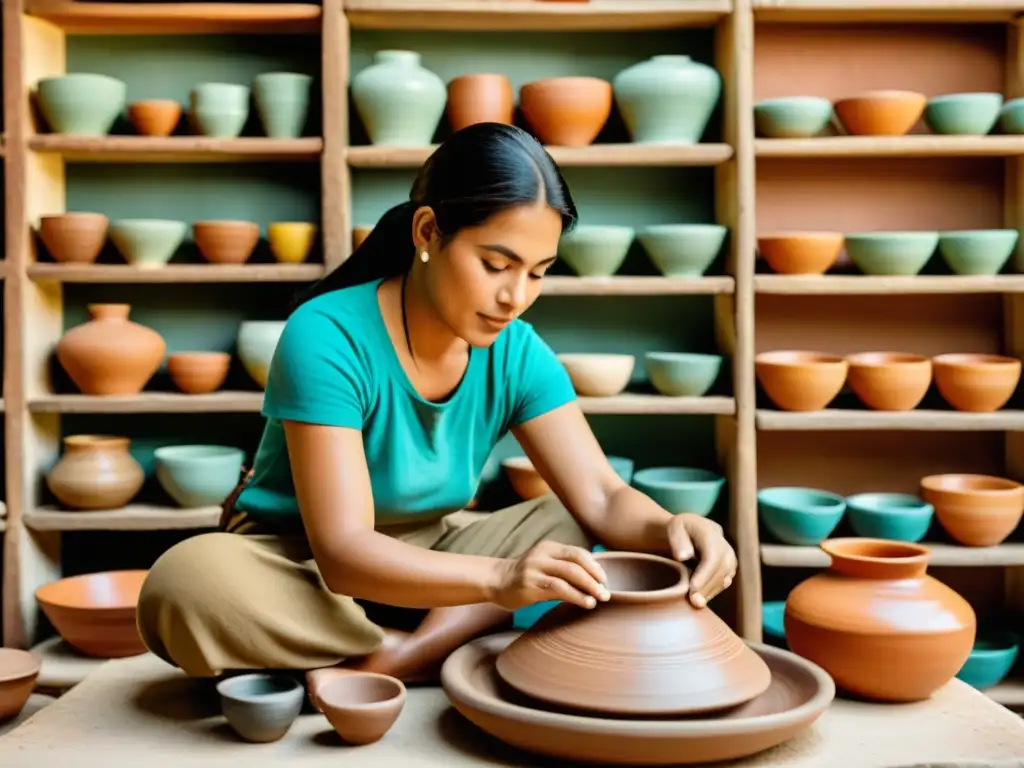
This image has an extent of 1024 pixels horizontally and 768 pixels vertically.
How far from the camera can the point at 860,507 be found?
3123 millimetres

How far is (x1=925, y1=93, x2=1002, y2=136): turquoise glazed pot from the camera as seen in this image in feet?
10.2

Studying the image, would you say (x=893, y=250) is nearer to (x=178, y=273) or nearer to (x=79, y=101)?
(x=178, y=273)

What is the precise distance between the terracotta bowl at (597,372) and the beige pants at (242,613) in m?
1.38

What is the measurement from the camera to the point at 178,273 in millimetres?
3158

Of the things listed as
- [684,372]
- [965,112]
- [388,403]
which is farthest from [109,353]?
[965,112]

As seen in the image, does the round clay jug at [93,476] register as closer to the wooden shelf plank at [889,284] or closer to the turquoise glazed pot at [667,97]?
the turquoise glazed pot at [667,97]

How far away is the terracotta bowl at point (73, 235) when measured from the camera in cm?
313

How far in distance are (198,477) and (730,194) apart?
1756 millimetres

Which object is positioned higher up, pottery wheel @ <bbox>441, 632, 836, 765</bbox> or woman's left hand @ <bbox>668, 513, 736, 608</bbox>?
woman's left hand @ <bbox>668, 513, 736, 608</bbox>

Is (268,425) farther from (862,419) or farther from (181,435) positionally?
(862,419)

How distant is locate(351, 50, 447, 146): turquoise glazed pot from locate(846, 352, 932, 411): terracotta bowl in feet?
4.73

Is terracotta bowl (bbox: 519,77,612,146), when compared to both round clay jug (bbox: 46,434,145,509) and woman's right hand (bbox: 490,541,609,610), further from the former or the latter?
woman's right hand (bbox: 490,541,609,610)

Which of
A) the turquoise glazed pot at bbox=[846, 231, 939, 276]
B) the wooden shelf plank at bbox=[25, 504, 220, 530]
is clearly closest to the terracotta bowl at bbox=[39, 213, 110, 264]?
the wooden shelf plank at bbox=[25, 504, 220, 530]

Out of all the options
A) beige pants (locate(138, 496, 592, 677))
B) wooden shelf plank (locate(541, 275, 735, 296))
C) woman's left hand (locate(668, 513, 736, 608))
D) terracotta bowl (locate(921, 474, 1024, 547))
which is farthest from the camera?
wooden shelf plank (locate(541, 275, 735, 296))
